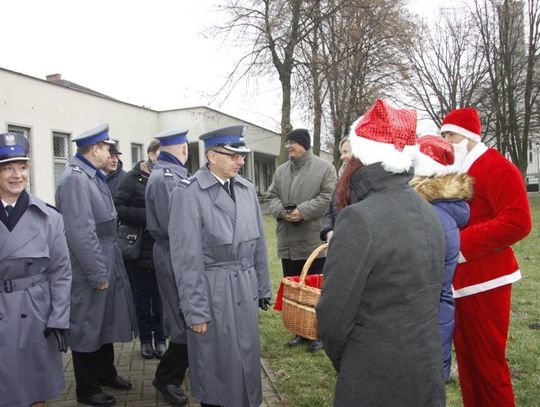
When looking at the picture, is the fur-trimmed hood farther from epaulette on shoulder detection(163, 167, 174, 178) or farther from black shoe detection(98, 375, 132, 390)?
black shoe detection(98, 375, 132, 390)


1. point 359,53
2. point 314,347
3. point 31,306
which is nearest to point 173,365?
point 31,306

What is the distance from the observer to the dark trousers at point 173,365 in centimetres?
413

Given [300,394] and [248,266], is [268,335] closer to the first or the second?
[300,394]

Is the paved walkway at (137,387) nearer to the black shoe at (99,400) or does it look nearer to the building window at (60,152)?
the black shoe at (99,400)

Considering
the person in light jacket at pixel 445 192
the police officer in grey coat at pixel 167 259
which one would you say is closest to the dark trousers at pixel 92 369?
the police officer in grey coat at pixel 167 259

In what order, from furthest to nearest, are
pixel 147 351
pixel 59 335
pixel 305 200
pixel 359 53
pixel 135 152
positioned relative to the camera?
pixel 135 152, pixel 359 53, pixel 305 200, pixel 147 351, pixel 59 335

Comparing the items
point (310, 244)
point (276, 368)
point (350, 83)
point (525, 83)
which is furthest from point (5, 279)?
point (525, 83)

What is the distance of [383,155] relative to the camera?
7.29 feet

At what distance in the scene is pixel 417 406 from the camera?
2.21 m

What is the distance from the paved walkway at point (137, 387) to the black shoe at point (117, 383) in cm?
4

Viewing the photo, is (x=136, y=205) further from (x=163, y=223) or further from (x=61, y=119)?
(x=61, y=119)

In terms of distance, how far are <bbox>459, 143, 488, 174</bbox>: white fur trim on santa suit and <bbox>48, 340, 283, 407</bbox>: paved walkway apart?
238 cm

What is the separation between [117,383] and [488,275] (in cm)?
324

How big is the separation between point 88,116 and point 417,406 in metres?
19.3
